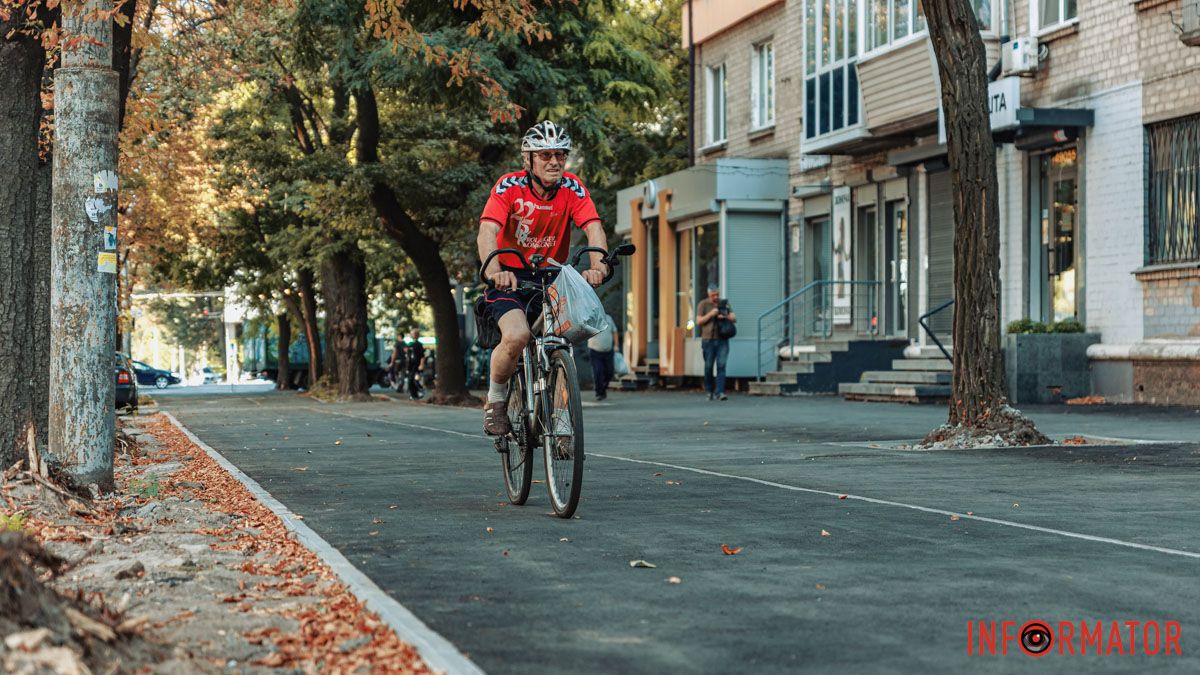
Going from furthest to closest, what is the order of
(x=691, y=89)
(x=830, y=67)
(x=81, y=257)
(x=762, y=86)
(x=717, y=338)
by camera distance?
(x=691, y=89), (x=762, y=86), (x=830, y=67), (x=717, y=338), (x=81, y=257)

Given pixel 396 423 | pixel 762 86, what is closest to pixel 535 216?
pixel 396 423

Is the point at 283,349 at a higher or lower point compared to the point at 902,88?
lower

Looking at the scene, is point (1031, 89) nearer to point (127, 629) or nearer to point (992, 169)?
point (992, 169)

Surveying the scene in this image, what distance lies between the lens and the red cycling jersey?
354 inches

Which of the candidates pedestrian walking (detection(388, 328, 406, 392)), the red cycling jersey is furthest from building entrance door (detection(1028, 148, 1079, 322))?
pedestrian walking (detection(388, 328, 406, 392))

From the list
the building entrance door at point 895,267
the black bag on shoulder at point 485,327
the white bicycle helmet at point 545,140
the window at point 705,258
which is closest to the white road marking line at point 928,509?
the black bag on shoulder at point 485,327

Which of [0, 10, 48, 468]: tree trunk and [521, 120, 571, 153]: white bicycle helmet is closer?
[521, 120, 571, 153]: white bicycle helmet

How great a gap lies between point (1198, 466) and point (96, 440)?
297 inches

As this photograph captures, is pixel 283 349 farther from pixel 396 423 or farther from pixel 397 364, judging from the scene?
pixel 396 423

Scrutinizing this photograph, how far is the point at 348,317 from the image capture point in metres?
37.5

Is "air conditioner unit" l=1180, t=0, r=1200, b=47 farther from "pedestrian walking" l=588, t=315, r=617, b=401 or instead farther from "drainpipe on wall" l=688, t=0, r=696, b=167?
"drainpipe on wall" l=688, t=0, r=696, b=167

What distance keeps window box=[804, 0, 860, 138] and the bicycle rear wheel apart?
783 inches

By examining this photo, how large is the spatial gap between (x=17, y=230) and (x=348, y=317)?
2683 centimetres

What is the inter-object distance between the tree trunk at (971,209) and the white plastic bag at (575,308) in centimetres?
693
